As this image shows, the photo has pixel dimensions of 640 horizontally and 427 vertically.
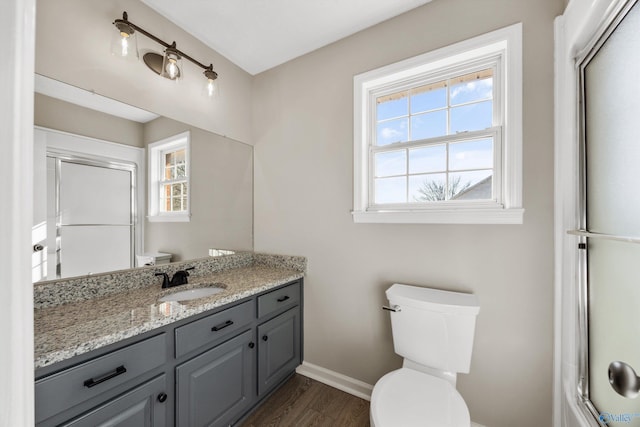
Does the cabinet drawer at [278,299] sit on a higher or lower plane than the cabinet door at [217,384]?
higher

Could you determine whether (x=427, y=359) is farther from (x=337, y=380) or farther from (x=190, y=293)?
(x=190, y=293)

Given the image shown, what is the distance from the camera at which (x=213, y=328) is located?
1355 millimetres

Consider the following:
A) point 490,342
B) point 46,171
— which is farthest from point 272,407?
point 46,171

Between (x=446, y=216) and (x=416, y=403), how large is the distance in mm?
975

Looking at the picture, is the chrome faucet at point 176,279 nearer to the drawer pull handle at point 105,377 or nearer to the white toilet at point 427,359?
the drawer pull handle at point 105,377

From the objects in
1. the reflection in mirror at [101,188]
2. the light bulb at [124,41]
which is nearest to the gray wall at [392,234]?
the reflection in mirror at [101,188]

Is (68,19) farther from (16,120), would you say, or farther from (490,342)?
(490,342)

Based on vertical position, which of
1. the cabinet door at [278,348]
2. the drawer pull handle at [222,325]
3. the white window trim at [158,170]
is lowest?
the cabinet door at [278,348]

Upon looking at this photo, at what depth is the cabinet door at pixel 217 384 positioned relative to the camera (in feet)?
4.04

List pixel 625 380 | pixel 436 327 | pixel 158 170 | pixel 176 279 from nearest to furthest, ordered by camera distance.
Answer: pixel 625 380
pixel 436 327
pixel 176 279
pixel 158 170

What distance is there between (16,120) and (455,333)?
1798 mm

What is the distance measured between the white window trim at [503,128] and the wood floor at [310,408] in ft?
4.13

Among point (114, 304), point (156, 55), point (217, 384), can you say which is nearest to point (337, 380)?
point (217, 384)

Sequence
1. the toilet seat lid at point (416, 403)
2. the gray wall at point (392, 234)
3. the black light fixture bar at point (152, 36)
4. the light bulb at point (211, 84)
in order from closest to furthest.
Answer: the toilet seat lid at point (416, 403) → the gray wall at point (392, 234) → the black light fixture bar at point (152, 36) → the light bulb at point (211, 84)
